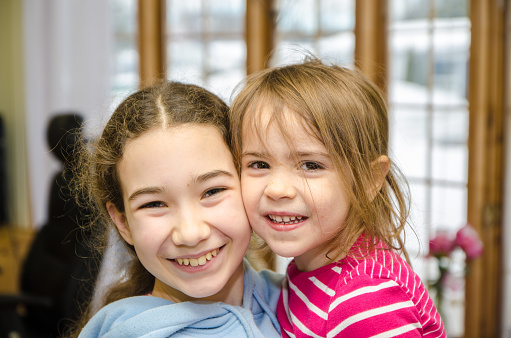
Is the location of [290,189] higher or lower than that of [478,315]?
higher

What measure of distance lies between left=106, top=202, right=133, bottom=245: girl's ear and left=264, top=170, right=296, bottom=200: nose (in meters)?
0.28

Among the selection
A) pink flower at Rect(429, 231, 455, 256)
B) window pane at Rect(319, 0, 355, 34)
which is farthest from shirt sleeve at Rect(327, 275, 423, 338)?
window pane at Rect(319, 0, 355, 34)

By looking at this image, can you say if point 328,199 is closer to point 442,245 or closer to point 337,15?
point 442,245

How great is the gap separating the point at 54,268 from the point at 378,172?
6.37 ft

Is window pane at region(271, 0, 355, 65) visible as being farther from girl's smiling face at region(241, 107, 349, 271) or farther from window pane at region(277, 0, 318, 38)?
girl's smiling face at region(241, 107, 349, 271)

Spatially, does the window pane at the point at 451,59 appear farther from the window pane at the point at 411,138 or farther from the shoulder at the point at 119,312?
the shoulder at the point at 119,312

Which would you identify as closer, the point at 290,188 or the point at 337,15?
the point at 290,188

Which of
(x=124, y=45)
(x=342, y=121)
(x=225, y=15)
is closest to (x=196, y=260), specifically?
(x=342, y=121)

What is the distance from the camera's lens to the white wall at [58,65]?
3836mm

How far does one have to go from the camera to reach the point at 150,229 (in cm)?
91

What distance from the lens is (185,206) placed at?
904 millimetres

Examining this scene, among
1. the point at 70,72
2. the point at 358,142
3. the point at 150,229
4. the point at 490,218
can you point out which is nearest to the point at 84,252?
the point at 150,229

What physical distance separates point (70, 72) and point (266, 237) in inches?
135

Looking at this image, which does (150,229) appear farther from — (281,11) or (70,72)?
(70,72)
